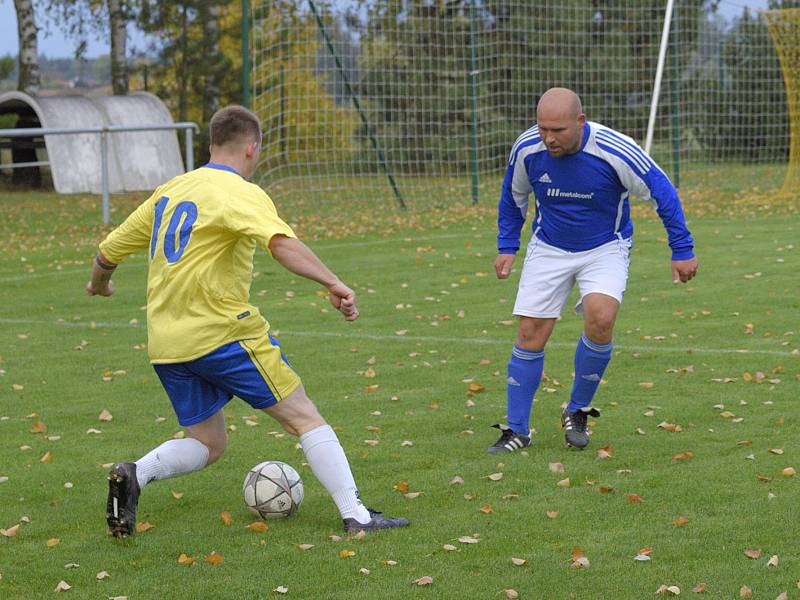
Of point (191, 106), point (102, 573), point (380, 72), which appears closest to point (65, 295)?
point (102, 573)

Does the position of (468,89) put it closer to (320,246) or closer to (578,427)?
(320,246)

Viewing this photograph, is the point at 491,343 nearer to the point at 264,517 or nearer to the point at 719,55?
the point at 264,517

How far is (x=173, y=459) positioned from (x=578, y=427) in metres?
2.41

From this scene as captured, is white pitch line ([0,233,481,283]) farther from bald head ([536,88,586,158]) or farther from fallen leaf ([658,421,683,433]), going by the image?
bald head ([536,88,586,158])

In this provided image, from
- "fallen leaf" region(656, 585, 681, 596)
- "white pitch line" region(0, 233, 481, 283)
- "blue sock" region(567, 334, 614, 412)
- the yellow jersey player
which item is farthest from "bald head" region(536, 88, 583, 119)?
"white pitch line" region(0, 233, 481, 283)

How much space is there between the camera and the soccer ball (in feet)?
19.3

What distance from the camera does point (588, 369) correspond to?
23.5 ft

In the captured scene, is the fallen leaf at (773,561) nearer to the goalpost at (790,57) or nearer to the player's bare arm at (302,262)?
the player's bare arm at (302,262)

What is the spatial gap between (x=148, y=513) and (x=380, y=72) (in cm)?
1893

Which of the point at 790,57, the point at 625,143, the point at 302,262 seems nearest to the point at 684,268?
the point at 625,143

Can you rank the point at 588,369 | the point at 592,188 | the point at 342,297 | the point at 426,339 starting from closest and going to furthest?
the point at 342,297, the point at 592,188, the point at 588,369, the point at 426,339

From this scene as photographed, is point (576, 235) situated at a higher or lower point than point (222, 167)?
lower

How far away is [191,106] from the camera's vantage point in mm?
40531

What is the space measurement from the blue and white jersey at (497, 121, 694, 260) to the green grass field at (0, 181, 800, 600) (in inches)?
45.7
